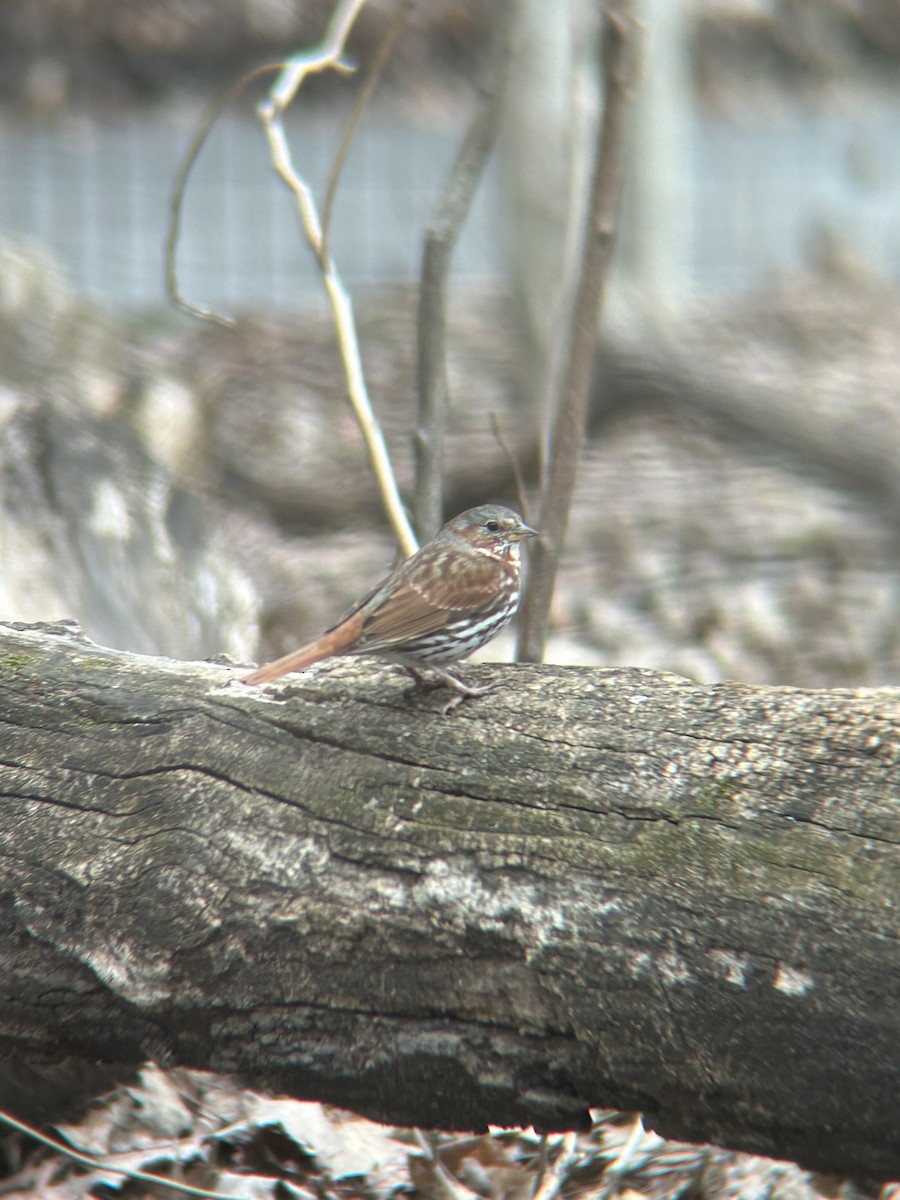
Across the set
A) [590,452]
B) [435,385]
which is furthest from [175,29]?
[435,385]

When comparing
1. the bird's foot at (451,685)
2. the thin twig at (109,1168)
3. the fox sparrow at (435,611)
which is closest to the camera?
the bird's foot at (451,685)

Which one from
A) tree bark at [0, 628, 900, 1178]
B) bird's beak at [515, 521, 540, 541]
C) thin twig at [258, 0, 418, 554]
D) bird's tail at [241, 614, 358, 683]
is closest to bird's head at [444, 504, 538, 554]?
→ bird's beak at [515, 521, 540, 541]

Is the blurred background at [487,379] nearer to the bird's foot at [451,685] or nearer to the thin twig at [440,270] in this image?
the thin twig at [440,270]

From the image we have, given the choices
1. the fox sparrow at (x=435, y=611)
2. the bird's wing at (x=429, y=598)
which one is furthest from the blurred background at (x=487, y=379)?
the bird's wing at (x=429, y=598)

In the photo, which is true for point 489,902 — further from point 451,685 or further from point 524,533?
point 524,533

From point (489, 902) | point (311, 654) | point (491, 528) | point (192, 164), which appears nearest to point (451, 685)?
point (311, 654)

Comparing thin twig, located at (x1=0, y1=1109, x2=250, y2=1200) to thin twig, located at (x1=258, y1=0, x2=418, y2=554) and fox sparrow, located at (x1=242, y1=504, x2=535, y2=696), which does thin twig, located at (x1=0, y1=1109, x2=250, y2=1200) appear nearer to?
fox sparrow, located at (x1=242, y1=504, x2=535, y2=696)
